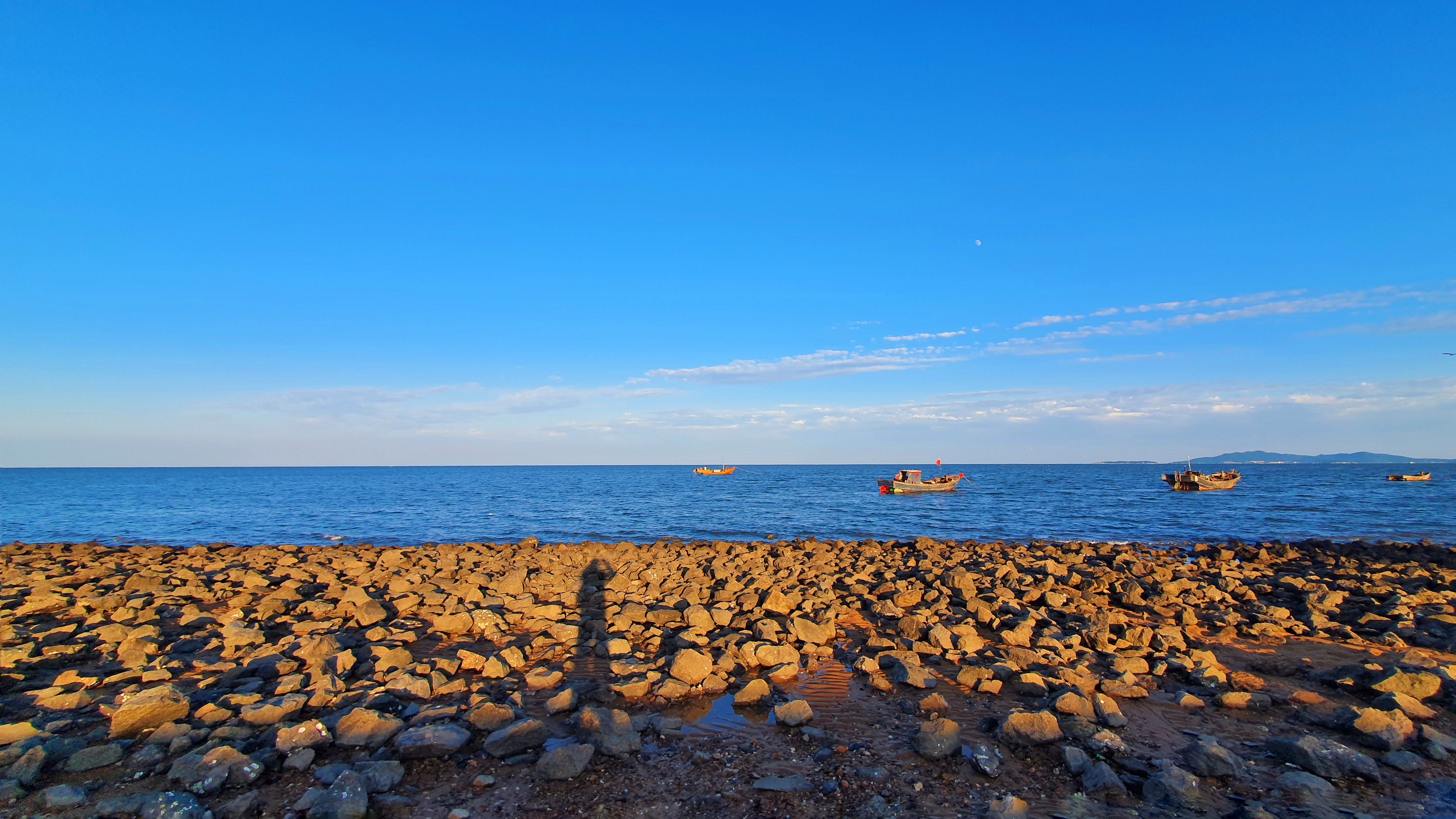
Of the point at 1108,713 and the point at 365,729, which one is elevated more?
the point at 365,729

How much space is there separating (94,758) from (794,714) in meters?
6.29

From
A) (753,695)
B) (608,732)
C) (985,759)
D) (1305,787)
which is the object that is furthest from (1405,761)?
(608,732)

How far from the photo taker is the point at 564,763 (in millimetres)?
5434

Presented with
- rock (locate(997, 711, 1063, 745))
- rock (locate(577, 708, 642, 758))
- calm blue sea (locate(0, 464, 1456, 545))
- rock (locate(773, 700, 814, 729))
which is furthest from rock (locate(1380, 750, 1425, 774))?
calm blue sea (locate(0, 464, 1456, 545))

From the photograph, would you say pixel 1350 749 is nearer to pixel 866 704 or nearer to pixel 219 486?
pixel 866 704

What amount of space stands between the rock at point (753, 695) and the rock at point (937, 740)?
1780 millimetres

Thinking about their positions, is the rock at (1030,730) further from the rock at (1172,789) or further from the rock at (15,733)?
the rock at (15,733)

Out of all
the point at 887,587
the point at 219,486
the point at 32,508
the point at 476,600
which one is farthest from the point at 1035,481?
the point at 219,486

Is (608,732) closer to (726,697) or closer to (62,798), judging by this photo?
(726,697)

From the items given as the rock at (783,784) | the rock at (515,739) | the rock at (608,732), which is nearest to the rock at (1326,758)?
the rock at (783,784)

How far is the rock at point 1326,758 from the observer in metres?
5.47

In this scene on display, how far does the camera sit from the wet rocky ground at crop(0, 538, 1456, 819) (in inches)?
204

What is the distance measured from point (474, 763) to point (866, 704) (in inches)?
162

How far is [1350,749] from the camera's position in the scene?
570 cm
